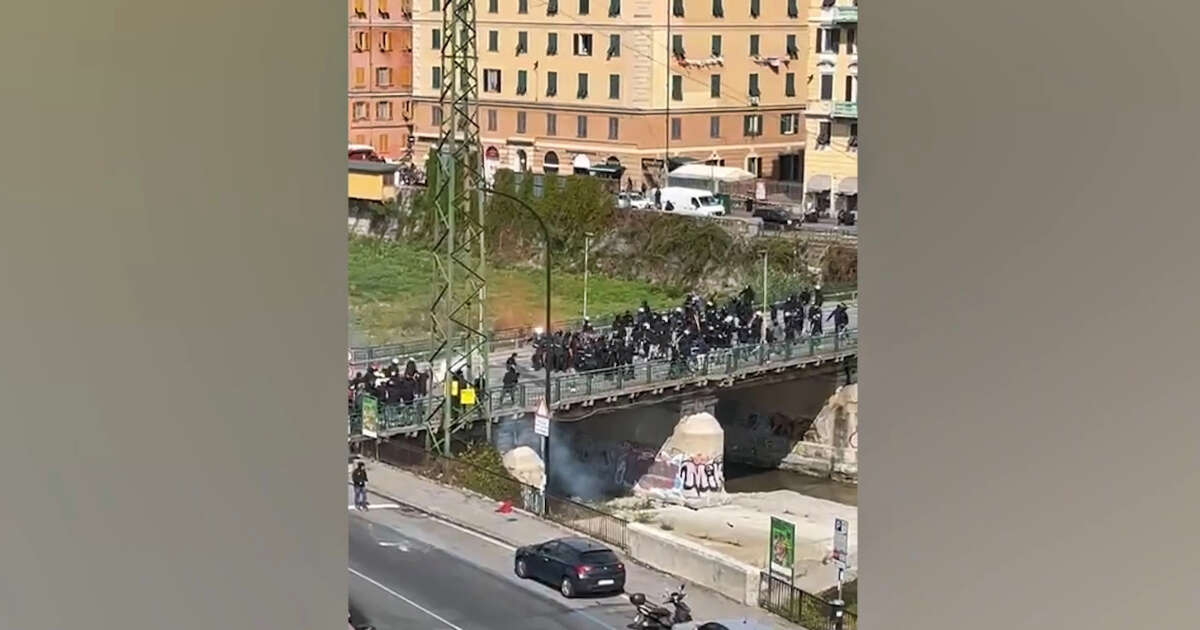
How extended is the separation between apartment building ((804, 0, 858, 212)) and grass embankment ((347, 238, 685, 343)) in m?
0.50

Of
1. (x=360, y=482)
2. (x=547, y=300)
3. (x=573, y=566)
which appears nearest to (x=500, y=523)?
(x=573, y=566)

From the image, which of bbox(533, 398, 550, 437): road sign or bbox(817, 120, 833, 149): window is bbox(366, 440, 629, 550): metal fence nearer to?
bbox(533, 398, 550, 437): road sign

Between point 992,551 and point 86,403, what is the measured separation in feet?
3.86

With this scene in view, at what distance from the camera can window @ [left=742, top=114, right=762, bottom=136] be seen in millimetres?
2041

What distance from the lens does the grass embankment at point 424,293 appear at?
227cm

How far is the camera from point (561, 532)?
7.84 feet

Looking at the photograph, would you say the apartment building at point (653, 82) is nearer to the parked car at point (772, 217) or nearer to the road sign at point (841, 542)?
the parked car at point (772, 217)

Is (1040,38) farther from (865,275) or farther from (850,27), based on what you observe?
(850,27)

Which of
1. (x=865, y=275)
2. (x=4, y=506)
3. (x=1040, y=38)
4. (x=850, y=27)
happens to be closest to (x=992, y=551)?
(x=865, y=275)

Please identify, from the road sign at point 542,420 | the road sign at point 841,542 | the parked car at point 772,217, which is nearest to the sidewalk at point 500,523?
the road sign at point 542,420

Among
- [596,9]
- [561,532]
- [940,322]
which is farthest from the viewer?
[561,532]

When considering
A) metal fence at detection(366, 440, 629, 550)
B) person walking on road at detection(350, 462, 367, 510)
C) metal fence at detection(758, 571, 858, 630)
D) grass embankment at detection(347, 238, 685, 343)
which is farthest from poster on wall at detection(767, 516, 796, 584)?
person walking on road at detection(350, 462, 367, 510)

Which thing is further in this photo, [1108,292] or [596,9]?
[596,9]

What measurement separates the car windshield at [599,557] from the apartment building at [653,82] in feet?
1.99
